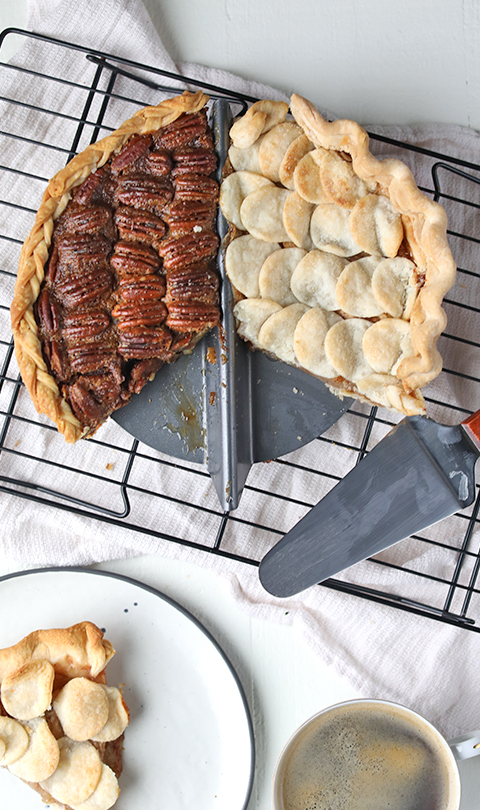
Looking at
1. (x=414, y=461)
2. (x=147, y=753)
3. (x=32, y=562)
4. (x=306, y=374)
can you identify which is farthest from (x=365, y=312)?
(x=147, y=753)

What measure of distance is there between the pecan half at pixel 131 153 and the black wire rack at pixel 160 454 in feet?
0.97

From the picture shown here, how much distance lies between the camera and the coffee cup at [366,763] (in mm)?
1700

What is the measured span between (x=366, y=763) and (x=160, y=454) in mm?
1008

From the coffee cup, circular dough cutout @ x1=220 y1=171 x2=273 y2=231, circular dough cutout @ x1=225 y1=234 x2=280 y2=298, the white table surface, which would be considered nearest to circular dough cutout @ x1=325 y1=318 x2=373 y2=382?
circular dough cutout @ x1=225 y1=234 x2=280 y2=298

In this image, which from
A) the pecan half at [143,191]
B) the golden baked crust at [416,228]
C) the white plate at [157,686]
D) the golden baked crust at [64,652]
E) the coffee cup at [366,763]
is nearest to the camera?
the golden baked crust at [416,228]

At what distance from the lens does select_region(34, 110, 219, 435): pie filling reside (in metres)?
1.54

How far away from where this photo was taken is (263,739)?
6.50 ft

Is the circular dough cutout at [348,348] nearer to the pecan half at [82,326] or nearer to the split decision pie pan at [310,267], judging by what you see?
the split decision pie pan at [310,267]

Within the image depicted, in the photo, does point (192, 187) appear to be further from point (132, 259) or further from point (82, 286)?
point (82, 286)

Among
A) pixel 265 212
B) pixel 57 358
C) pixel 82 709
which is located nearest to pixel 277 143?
pixel 265 212

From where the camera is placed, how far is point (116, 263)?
1.56 metres

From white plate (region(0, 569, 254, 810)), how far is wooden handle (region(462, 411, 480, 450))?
970 millimetres

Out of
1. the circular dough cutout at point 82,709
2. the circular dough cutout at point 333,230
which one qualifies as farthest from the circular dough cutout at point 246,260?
the circular dough cutout at point 82,709

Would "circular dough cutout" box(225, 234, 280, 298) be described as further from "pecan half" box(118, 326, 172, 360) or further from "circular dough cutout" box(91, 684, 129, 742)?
"circular dough cutout" box(91, 684, 129, 742)
